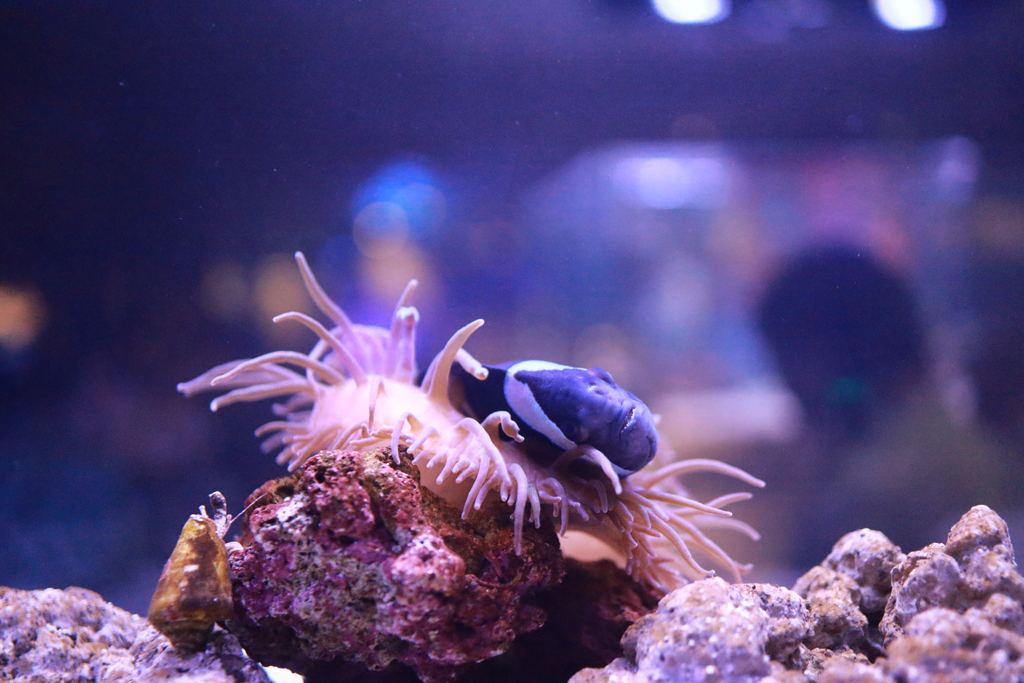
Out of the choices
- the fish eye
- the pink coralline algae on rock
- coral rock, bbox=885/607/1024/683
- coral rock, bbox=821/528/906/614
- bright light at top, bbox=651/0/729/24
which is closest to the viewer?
coral rock, bbox=885/607/1024/683

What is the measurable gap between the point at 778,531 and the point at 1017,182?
60.5 inches

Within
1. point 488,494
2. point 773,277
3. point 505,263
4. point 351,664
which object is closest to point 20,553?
point 351,664

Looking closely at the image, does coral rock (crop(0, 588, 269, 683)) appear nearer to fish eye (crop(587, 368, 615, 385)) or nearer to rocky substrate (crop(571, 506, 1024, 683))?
rocky substrate (crop(571, 506, 1024, 683))

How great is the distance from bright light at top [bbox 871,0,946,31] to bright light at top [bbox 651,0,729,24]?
0.53 metres

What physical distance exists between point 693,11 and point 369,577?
82.3 inches

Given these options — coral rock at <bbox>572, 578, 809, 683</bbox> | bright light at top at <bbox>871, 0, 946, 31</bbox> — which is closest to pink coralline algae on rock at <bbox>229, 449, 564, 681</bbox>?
coral rock at <bbox>572, 578, 809, 683</bbox>

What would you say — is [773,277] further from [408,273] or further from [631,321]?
[408,273]

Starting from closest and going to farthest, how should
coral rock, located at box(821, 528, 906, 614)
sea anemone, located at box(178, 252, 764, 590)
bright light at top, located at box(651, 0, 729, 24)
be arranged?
sea anemone, located at box(178, 252, 764, 590)
coral rock, located at box(821, 528, 906, 614)
bright light at top, located at box(651, 0, 729, 24)

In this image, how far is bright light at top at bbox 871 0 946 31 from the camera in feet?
6.52

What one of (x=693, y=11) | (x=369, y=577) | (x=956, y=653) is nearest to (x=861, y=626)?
→ (x=956, y=653)

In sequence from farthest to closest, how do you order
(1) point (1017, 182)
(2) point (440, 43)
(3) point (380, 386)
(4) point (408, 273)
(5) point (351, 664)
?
(4) point (408, 273) → (1) point (1017, 182) → (2) point (440, 43) → (3) point (380, 386) → (5) point (351, 664)

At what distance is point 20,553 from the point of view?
1.97 m

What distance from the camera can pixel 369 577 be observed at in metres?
0.99

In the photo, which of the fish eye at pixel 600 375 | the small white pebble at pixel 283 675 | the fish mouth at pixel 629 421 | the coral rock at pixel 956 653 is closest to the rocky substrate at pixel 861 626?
the coral rock at pixel 956 653
